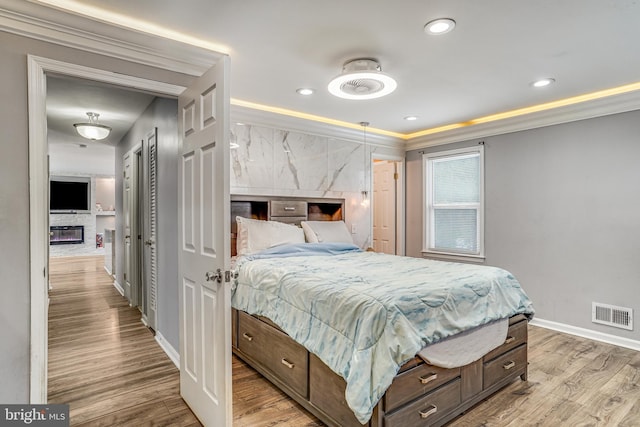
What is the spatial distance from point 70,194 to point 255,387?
10179 millimetres

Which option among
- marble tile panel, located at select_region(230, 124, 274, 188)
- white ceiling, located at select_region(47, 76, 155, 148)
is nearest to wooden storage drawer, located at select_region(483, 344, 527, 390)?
marble tile panel, located at select_region(230, 124, 274, 188)

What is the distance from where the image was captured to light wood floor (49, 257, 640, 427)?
7.18ft

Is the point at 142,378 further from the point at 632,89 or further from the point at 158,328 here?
the point at 632,89

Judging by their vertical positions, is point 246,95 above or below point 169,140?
above

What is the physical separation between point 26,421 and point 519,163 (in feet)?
16.3

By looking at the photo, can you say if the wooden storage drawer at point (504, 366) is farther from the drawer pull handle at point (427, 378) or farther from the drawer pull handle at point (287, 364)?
the drawer pull handle at point (287, 364)

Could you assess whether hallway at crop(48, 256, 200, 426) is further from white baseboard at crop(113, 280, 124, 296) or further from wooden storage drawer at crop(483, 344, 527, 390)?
wooden storage drawer at crop(483, 344, 527, 390)

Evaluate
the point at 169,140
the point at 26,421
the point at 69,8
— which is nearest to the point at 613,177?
the point at 169,140

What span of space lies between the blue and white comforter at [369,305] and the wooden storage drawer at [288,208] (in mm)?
1116

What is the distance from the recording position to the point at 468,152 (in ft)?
15.4

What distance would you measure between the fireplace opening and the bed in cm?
948

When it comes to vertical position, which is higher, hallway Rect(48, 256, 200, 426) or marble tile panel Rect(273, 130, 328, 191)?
marble tile panel Rect(273, 130, 328, 191)

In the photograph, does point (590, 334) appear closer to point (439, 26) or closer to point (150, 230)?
point (439, 26)

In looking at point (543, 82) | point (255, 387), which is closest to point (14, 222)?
point (255, 387)
